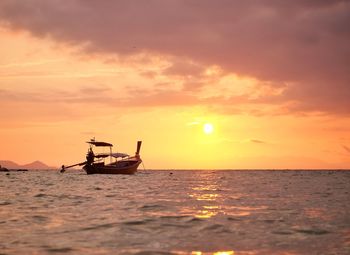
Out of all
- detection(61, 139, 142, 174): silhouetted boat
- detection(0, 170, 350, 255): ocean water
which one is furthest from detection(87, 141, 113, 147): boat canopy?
detection(0, 170, 350, 255): ocean water

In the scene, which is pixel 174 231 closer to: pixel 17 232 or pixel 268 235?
pixel 268 235

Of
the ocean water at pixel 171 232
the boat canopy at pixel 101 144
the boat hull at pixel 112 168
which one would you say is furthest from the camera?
the boat hull at pixel 112 168

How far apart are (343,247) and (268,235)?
2752mm

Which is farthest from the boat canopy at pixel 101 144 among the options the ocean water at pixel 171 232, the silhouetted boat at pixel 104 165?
the ocean water at pixel 171 232

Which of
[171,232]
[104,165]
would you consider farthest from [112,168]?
[171,232]

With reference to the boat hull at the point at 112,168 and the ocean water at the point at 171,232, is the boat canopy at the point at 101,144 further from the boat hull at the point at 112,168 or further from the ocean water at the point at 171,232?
the ocean water at the point at 171,232

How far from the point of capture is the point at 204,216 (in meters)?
19.8

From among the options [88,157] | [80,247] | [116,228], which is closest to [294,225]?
[116,228]

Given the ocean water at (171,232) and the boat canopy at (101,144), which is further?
the boat canopy at (101,144)

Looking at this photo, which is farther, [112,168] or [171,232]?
[112,168]

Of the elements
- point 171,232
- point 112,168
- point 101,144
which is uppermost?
point 101,144

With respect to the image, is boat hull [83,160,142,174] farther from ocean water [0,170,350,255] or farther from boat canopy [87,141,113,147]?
ocean water [0,170,350,255]

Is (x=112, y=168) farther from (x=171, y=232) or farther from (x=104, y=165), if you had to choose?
(x=171, y=232)

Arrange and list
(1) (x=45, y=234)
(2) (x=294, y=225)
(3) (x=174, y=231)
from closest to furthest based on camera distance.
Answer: (1) (x=45, y=234), (3) (x=174, y=231), (2) (x=294, y=225)
